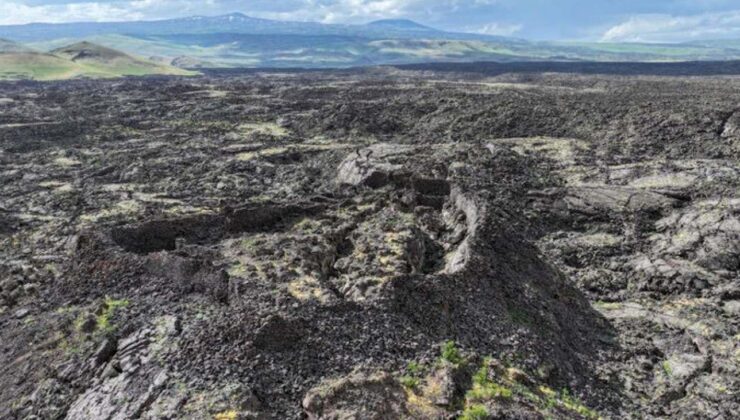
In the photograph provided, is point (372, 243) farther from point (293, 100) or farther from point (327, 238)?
point (293, 100)

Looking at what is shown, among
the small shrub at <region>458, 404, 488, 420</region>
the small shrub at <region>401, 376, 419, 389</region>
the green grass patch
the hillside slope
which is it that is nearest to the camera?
the small shrub at <region>458, 404, 488, 420</region>

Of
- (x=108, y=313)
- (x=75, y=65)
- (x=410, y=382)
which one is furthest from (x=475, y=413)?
(x=75, y=65)

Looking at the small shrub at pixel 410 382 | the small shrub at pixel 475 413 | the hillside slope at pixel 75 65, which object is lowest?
the hillside slope at pixel 75 65

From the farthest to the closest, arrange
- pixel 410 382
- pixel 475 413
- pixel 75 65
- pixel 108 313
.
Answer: pixel 75 65
pixel 108 313
pixel 410 382
pixel 475 413

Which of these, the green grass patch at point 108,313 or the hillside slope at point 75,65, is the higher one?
the green grass patch at point 108,313

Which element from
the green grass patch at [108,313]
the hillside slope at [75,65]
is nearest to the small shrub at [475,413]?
the green grass patch at [108,313]

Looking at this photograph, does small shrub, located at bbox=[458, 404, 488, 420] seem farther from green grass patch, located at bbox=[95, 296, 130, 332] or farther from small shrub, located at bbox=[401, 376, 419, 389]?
green grass patch, located at bbox=[95, 296, 130, 332]

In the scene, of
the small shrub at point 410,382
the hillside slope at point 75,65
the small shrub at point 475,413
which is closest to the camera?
the small shrub at point 475,413

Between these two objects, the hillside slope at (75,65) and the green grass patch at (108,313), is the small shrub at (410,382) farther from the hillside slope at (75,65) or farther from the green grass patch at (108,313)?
the hillside slope at (75,65)

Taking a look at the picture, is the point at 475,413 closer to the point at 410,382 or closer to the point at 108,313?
the point at 410,382

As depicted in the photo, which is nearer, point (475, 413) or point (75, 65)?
point (475, 413)

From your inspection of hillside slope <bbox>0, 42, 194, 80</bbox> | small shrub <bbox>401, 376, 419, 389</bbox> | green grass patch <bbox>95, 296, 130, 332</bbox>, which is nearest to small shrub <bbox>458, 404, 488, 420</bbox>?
small shrub <bbox>401, 376, 419, 389</bbox>

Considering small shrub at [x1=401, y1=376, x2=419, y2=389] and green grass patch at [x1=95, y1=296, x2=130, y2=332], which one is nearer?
small shrub at [x1=401, y1=376, x2=419, y2=389]
